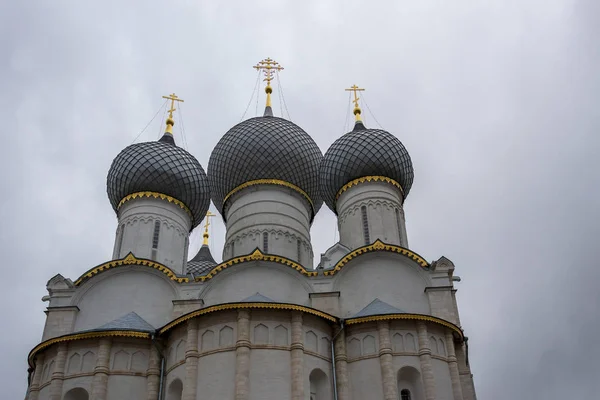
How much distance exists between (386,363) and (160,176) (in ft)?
30.2

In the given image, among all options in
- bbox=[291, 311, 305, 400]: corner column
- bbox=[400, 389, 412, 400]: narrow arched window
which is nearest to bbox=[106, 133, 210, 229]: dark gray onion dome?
bbox=[291, 311, 305, 400]: corner column

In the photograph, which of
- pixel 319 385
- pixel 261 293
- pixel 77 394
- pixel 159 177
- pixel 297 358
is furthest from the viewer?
pixel 159 177

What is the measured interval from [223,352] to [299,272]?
3170mm

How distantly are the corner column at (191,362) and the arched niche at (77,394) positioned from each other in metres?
2.50

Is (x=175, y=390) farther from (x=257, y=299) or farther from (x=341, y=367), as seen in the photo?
(x=341, y=367)

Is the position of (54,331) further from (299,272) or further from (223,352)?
(299,272)

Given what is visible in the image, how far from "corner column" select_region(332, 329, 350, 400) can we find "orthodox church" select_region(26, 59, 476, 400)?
0.10 ft

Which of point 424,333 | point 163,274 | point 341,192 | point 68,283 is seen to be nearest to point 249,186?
point 341,192

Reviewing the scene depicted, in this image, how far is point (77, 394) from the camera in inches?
556

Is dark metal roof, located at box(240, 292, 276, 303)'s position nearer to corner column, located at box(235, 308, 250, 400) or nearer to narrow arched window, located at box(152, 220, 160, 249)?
corner column, located at box(235, 308, 250, 400)

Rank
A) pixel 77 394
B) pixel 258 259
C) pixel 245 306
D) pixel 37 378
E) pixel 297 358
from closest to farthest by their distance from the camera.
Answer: pixel 297 358 < pixel 245 306 < pixel 77 394 < pixel 37 378 < pixel 258 259

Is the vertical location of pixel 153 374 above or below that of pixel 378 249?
below

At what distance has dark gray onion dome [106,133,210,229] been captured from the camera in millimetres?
18984

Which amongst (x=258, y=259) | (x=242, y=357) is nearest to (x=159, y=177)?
(x=258, y=259)
